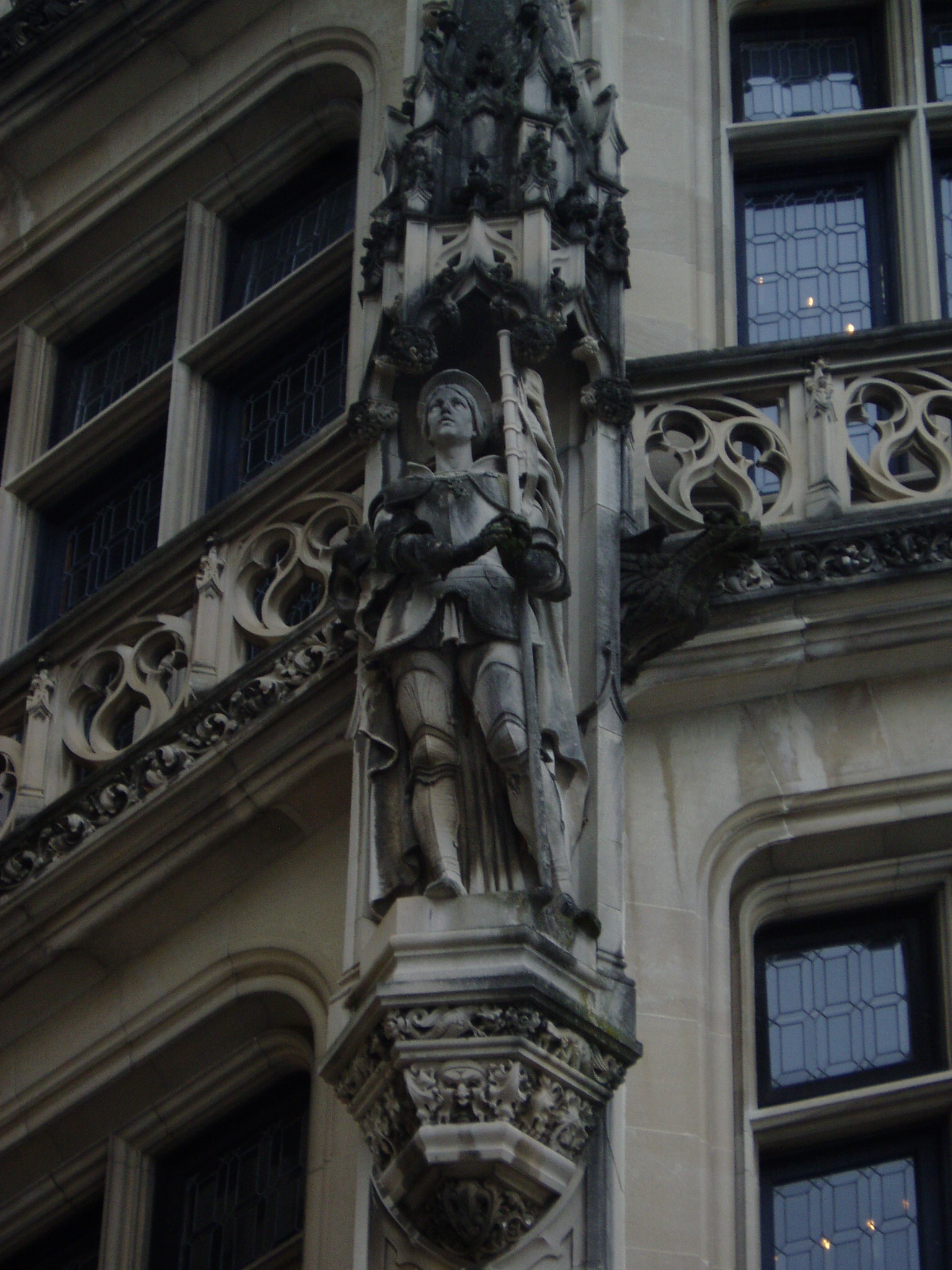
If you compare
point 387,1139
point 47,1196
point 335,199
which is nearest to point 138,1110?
point 47,1196

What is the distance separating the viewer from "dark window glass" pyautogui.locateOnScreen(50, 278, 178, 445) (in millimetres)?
16031

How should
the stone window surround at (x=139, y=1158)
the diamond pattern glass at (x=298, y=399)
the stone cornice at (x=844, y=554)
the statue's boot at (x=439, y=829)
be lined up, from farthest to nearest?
the diamond pattern glass at (x=298, y=399) → the stone window surround at (x=139, y=1158) → the stone cornice at (x=844, y=554) → the statue's boot at (x=439, y=829)

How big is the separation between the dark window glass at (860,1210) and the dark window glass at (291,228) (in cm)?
551

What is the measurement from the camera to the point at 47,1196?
1290 centimetres

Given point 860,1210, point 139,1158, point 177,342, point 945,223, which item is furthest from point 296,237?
Answer: point 860,1210

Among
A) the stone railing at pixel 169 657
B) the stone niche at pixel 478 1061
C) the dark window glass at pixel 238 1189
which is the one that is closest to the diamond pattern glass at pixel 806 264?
the stone railing at pixel 169 657

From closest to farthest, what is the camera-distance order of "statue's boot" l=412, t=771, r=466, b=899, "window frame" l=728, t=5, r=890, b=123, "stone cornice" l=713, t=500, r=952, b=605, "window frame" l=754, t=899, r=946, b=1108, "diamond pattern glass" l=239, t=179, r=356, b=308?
"statue's boot" l=412, t=771, r=466, b=899 → "window frame" l=754, t=899, r=946, b=1108 → "stone cornice" l=713, t=500, r=952, b=605 → "window frame" l=728, t=5, r=890, b=123 → "diamond pattern glass" l=239, t=179, r=356, b=308

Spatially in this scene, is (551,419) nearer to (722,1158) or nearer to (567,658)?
(567,658)

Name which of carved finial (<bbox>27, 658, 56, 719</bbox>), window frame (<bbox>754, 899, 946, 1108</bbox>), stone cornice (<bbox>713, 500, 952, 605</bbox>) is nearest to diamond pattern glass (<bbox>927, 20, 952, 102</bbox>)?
stone cornice (<bbox>713, 500, 952, 605</bbox>)

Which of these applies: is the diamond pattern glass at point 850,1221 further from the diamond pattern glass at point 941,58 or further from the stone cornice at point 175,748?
the diamond pattern glass at point 941,58

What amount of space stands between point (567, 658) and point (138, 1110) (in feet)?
8.68

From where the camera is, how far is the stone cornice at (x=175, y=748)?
40.8ft

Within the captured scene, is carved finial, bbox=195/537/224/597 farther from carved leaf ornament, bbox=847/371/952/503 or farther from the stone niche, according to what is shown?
the stone niche

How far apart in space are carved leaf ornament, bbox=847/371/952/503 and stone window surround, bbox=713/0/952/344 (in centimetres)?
111
